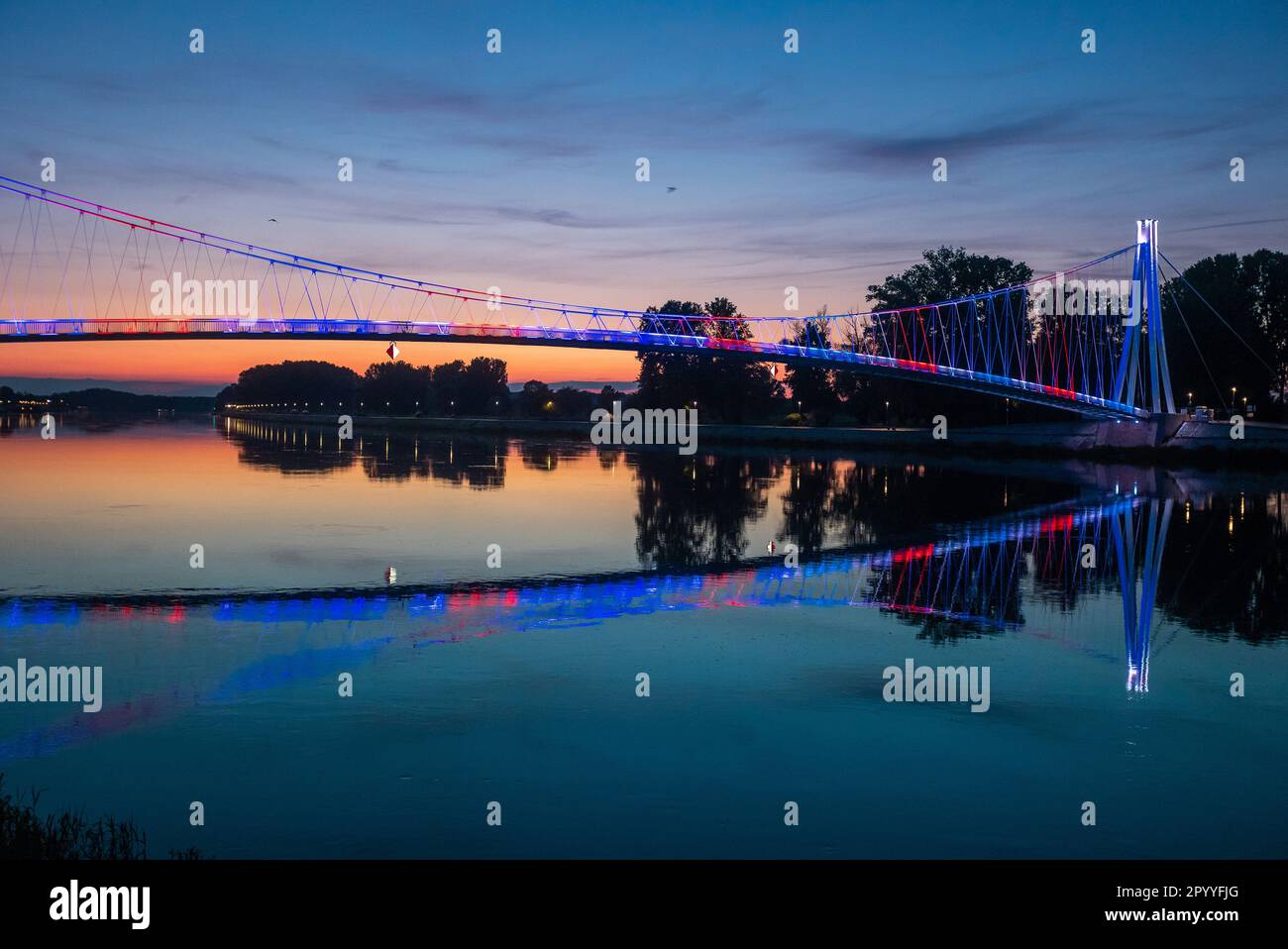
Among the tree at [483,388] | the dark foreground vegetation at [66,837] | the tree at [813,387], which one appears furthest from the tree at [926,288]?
the tree at [483,388]

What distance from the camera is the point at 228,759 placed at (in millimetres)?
9727

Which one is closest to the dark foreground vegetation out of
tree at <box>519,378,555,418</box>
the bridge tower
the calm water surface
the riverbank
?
the calm water surface

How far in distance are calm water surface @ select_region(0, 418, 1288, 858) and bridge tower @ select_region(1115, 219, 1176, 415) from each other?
37227 millimetres

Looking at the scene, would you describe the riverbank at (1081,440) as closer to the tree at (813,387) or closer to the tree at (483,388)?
the tree at (813,387)

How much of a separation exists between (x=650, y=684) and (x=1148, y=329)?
62.0 m

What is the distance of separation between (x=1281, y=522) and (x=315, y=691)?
27145 millimetres

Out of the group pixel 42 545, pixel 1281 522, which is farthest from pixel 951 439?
pixel 42 545

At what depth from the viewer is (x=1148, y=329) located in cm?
6694

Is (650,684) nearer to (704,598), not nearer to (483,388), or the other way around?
(704,598)

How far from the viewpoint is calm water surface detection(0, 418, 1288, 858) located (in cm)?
849

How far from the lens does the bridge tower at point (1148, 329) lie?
63.8 m

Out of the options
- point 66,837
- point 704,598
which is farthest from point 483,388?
point 66,837

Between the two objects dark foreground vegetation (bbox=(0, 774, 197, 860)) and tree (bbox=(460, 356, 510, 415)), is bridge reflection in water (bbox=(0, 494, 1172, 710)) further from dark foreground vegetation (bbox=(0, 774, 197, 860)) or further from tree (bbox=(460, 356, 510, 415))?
tree (bbox=(460, 356, 510, 415))

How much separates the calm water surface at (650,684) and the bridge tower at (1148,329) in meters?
37.2
